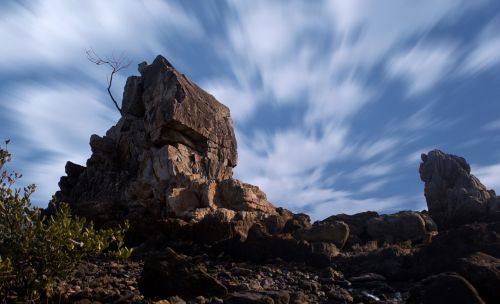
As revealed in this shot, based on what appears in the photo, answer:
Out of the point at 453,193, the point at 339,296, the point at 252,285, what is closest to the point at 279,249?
the point at 252,285

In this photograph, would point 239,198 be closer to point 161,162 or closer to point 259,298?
point 161,162

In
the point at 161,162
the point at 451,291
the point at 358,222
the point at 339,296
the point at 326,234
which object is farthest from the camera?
the point at 161,162

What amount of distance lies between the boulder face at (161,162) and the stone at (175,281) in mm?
13853

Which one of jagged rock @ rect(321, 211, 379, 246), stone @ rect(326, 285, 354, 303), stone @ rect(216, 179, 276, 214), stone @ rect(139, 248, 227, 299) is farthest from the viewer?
stone @ rect(216, 179, 276, 214)

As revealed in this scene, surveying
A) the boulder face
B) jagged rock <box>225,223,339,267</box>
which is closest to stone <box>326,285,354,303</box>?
jagged rock <box>225,223,339,267</box>

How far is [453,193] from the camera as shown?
114ft

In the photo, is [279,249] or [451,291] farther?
[279,249]

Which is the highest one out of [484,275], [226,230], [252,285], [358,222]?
[358,222]

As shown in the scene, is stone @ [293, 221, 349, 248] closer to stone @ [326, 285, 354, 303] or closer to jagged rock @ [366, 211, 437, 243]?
jagged rock @ [366, 211, 437, 243]

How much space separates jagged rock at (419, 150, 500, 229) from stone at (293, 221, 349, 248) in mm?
9781

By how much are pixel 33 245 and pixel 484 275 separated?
38.4 ft

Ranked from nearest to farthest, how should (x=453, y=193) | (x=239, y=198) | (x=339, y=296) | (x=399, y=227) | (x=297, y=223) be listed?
1. (x=339, y=296)
2. (x=297, y=223)
3. (x=399, y=227)
4. (x=239, y=198)
5. (x=453, y=193)

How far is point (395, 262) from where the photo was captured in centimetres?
1955

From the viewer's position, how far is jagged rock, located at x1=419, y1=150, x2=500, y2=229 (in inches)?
1223
